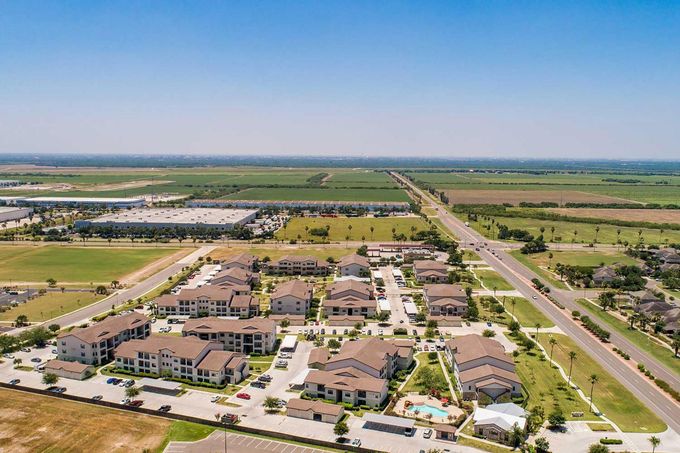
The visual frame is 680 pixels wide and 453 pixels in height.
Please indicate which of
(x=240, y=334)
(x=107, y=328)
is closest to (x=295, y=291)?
(x=240, y=334)

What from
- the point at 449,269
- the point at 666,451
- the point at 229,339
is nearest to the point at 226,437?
the point at 229,339

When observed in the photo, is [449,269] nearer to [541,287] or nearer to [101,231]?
[541,287]

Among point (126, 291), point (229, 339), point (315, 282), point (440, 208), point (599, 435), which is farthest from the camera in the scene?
point (440, 208)

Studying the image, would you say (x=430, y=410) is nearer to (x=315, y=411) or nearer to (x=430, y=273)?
(x=315, y=411)

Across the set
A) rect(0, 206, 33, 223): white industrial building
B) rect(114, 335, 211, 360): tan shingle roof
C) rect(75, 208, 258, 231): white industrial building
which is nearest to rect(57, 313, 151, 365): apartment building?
rect(114, 335, 211, 360): tan shingle roof

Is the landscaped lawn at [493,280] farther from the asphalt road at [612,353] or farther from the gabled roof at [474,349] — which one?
the gabled roof at [474,349]

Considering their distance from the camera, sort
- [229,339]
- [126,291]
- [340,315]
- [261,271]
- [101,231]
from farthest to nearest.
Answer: [101,231], [261,271], [126,291], [340,315], [229,339]
